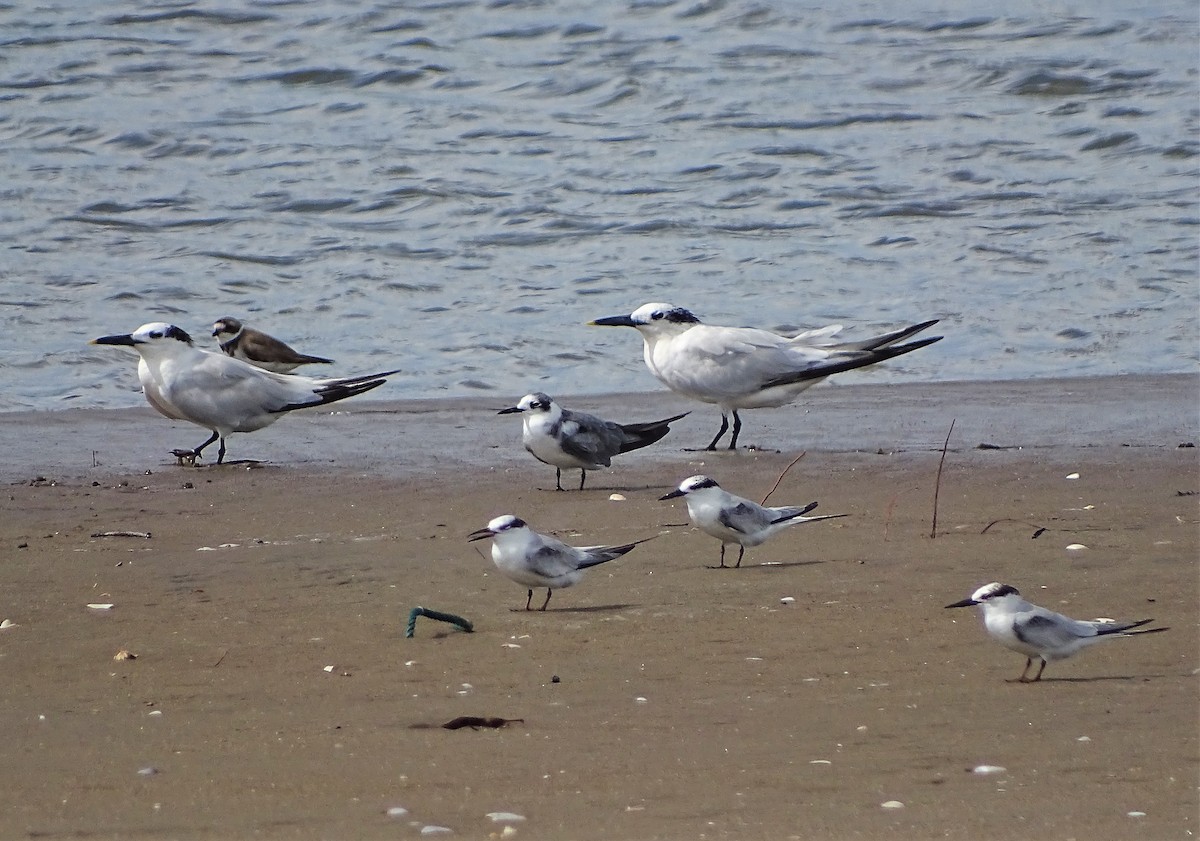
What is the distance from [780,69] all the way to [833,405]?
10692 mm

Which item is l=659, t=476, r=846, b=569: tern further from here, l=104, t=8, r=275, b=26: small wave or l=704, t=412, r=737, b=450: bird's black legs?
l=104, t=8, r=275, b=26: small wave

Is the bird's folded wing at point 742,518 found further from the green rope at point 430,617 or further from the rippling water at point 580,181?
the rippling water at point 580,181

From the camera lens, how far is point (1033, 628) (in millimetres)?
4129

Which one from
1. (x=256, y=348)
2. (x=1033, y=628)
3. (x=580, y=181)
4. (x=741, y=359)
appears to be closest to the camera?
(x=1033, y=628)

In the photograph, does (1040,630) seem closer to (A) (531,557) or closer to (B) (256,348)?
(A) (531,557)

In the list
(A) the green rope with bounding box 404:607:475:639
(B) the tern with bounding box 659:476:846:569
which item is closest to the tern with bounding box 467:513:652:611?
(A) the green rope with bounding box 404:607:475:639

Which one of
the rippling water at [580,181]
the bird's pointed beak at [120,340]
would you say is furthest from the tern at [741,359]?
the bird's pointed beak at [120,340]

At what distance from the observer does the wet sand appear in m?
3.28

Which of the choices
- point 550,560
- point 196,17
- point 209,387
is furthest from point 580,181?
point 550,560

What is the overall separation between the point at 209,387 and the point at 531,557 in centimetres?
373

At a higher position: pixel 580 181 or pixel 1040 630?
pixel 1040 630

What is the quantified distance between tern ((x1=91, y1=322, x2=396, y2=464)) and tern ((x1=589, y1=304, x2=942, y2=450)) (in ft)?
5.47

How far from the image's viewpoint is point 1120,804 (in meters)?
3.22

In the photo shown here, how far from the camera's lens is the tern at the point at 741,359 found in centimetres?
859
